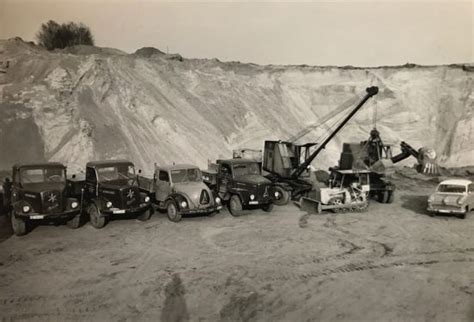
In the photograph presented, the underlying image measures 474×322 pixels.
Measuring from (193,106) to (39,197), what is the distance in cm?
1751

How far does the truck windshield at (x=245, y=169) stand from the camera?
17.1m

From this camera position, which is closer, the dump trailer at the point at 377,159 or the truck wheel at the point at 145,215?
the truck wheel at the point at 145,215

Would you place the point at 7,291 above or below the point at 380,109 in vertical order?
below

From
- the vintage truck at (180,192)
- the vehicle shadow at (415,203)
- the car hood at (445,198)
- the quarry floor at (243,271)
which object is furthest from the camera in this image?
the vehicle shadow at (415,203)

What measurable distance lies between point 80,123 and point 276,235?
14.9 metres

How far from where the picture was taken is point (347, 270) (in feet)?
34.9

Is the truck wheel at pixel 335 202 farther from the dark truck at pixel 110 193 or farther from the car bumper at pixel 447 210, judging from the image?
the dark truck at pixel 110 193

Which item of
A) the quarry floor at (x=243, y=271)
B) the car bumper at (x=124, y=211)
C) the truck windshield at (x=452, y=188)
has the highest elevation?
the truck windshield at (x=452, y=188)

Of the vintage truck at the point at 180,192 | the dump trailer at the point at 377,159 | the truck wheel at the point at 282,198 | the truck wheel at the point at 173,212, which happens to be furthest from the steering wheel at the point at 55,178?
the dump trailer at the point at 377,159

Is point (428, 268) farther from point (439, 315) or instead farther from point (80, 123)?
point (80, 123)

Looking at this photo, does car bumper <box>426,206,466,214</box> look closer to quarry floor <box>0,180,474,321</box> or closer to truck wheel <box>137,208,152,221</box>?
quarry floor <box>0,180,474,321</box>

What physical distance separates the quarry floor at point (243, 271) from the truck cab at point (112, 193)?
1.75 ft

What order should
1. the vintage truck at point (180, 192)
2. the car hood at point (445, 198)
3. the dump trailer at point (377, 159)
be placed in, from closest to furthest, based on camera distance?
the vintage truck at point (180, 192), the car hood at point (445, 198), the dump trailer at point (377, 159)

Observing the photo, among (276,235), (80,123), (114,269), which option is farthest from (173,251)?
(80,123)
